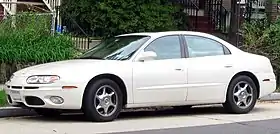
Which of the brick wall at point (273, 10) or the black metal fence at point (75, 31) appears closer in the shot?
the black metal fence at point (75, 31)

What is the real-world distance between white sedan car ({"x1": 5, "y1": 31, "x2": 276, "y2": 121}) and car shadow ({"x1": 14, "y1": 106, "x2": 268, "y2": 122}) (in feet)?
0.67

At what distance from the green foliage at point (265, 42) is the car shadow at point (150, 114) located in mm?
3805

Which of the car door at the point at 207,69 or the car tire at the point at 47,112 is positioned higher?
the car door at the point at 207,69

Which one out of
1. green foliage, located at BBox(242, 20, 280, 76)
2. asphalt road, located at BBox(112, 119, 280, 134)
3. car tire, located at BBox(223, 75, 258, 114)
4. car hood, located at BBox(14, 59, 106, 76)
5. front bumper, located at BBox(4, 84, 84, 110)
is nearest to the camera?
asphalt road, located at BBox(112, 119, 280, 134)

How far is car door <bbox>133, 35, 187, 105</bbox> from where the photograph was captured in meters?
10.5

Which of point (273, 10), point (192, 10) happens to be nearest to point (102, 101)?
point (192, 10)

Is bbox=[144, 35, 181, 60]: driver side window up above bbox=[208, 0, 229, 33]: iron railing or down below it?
below

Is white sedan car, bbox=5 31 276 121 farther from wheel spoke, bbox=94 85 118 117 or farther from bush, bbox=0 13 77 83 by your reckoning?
bush, bbox=0 13 77 83

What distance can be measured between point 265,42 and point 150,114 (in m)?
6.14

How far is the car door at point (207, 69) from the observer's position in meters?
11.1

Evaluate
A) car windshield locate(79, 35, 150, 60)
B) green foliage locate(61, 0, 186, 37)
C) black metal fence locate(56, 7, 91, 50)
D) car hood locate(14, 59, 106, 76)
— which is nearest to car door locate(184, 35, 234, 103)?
car windshield locate(79, 35, 150, 60)

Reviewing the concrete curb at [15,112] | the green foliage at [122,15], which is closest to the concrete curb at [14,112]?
the concrete curb at [15,112]

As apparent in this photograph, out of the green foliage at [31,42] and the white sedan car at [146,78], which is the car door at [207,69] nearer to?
the white sedan car at [146,78]

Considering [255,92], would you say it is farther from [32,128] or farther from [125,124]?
[32,128]
